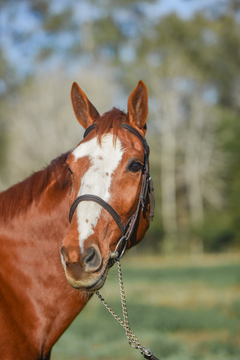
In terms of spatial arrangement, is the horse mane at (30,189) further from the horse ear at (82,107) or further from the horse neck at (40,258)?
the horse ear at (82,107)

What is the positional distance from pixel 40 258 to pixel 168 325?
569 cm

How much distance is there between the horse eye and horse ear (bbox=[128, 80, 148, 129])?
0.37 metres

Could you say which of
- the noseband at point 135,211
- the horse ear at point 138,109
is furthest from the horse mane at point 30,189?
the horse ear at point 138,109

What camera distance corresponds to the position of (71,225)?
2.27 m

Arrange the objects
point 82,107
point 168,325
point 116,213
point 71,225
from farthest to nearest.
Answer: point 168,325 → point 82,107 → point 116,213 → point 71,225

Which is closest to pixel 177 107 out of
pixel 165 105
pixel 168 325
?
pixel 165 105

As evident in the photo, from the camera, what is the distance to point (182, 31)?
103ft

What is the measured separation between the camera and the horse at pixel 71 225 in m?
2.24

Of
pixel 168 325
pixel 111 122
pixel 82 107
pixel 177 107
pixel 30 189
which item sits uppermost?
pixel 177 107

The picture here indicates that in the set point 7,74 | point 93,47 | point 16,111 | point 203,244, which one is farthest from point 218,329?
point 93,47

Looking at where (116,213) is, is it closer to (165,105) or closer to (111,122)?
(111,122)

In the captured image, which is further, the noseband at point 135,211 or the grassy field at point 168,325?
the grassy field at point 168,325

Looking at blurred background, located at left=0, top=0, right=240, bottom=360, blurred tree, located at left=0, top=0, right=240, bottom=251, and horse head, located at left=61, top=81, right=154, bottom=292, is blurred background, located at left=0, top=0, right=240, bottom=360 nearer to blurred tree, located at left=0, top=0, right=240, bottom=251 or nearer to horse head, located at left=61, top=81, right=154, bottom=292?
blurred tree, located at left=0, top=0, right=240, bottom=251

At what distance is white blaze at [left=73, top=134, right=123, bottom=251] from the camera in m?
2.23
